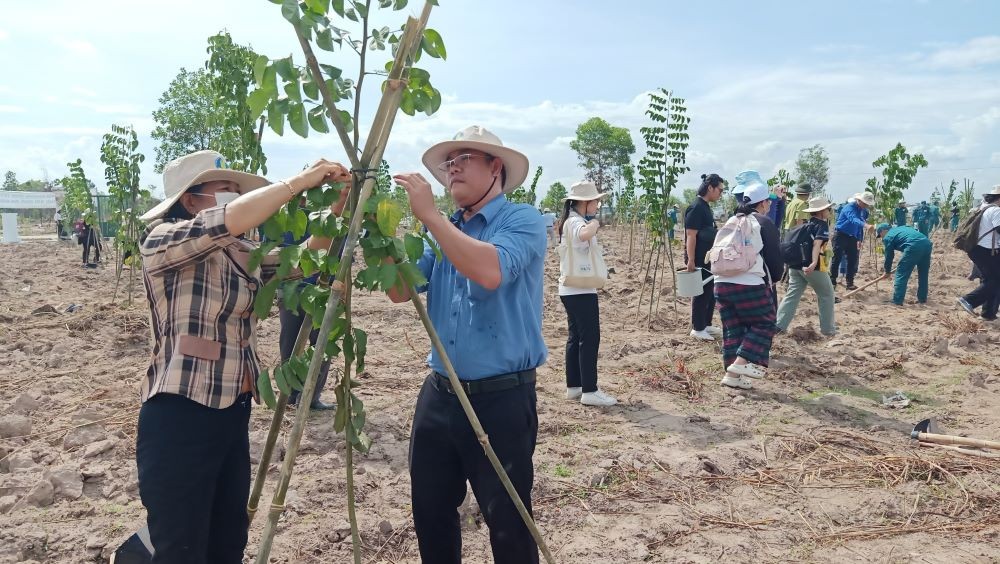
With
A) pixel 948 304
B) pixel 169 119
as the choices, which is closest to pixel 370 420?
pixel 948 304

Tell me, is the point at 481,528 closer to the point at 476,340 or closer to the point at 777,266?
the point at 476,340

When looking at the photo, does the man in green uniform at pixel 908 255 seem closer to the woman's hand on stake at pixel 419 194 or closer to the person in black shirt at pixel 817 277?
the person in black shirt at pixel 817 277

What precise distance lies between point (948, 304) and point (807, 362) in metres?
5.20

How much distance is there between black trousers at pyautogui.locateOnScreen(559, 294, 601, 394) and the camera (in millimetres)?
5191

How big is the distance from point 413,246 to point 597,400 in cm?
389

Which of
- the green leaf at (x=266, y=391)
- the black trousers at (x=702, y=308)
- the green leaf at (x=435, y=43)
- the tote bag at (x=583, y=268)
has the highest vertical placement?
the green leaf at (x=435, y=43)

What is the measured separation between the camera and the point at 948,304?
34.5 feet

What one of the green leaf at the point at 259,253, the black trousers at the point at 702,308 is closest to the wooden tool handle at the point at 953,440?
the black trousers at the point at 702,308

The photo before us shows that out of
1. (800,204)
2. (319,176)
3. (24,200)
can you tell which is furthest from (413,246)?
(24,200)

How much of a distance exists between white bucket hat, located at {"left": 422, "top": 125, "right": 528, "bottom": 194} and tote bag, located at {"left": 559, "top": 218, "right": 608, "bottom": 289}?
2747 millimetres

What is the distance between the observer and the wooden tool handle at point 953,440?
13.7 ft

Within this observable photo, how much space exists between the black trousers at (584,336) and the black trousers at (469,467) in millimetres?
2939

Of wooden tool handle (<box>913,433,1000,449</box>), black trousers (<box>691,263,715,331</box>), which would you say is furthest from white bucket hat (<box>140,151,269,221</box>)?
black trousers (<box>691,263,715,331</box>)

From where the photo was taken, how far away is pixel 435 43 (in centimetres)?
192
